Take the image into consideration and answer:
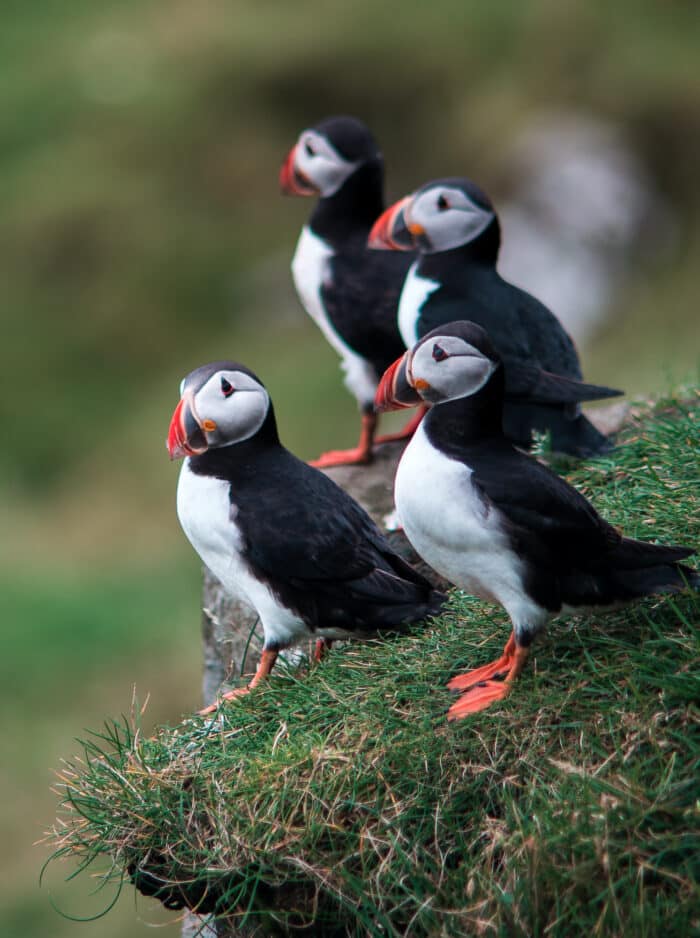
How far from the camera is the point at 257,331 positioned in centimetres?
1115

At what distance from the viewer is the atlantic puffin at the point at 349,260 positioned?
4.99 metres

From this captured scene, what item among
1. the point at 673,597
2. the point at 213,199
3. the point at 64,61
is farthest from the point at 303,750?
the point at 64,61

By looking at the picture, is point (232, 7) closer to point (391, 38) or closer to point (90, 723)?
point (391, 38)

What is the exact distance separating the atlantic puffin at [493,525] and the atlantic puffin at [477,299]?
46.3 inches

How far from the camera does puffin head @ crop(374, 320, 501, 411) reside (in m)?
3.15

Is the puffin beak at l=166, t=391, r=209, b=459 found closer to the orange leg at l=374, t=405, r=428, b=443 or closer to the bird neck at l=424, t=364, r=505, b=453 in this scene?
the bird neck at l=424, t=364, r=505, b=453

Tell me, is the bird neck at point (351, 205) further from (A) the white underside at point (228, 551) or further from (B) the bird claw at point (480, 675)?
(B) the bird claw at point (480, 675)

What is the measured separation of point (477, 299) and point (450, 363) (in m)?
1.39

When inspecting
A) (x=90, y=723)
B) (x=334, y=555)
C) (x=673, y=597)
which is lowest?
(x=90, y=723)

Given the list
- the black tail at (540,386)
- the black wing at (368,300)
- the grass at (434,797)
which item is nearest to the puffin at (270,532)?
the grass at (434,797)

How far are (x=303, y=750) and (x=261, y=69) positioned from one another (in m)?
10.1

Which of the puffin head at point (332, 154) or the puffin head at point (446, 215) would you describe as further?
the puffin head at point (332, 154)

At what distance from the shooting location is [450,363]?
3.14 meters

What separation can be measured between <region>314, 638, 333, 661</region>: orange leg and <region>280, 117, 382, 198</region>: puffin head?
2149 millimetres
